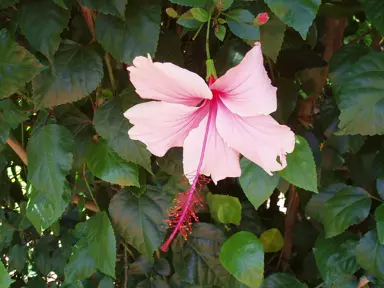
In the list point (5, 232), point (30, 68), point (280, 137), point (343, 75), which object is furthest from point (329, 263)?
point (5, 232)

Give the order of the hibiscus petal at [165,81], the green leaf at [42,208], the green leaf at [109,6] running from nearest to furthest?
the hibiscus petal at [165,81]
the green leaf at [109,6]
the green leaf at [42,208]

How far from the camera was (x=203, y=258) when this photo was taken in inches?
34.4

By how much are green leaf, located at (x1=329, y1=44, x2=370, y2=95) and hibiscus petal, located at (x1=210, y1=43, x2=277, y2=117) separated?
25cm

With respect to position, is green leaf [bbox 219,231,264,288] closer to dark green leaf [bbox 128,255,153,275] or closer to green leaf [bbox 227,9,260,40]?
dark green leaf [bbox 128,255,153,275]

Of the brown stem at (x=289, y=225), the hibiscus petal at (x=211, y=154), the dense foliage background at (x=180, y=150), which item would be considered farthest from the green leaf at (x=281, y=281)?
the hibiscus petal at (x=211, y=154)

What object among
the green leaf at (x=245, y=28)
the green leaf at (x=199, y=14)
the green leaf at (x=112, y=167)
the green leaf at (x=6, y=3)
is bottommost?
the green leaf at (x=112, y=167)

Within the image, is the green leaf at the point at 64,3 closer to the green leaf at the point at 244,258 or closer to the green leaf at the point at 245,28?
the green leaf at the point at 245,28

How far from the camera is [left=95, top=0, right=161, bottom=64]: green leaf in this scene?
560 mm

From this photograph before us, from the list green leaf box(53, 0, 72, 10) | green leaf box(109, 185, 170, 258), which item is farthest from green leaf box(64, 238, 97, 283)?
green leaf box(53, 0, 72, 10)

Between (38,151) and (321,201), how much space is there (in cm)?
46

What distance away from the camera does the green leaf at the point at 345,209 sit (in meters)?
0.75

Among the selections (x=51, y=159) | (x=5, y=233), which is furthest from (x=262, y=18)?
(x=5, y=233)

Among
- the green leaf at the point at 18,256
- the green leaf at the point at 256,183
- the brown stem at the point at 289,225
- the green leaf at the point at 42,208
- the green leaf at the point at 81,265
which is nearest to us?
the green leaf at the point at 256,183

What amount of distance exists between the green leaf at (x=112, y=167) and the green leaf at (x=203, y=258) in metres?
0.24
